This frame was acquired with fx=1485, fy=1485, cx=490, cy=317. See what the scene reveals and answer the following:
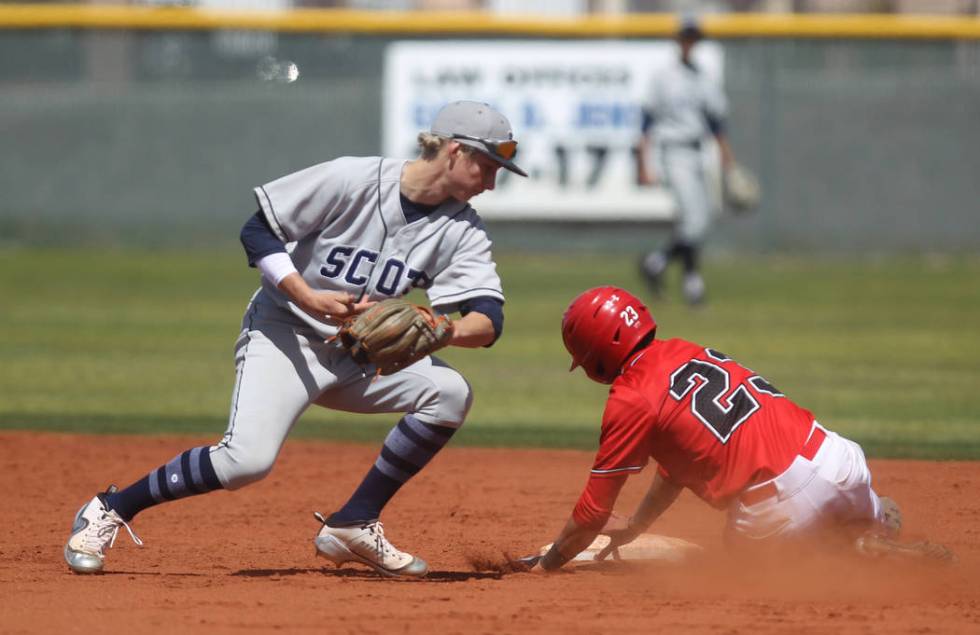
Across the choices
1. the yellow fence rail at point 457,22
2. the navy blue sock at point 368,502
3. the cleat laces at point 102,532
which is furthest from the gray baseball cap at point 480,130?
the yellow fence rail at point 457,22

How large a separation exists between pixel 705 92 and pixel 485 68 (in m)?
5.57

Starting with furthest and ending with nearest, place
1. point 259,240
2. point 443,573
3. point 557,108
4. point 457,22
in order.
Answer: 1. point 457,22
2. point 557,108
3. point 443,573
4. point 259,240

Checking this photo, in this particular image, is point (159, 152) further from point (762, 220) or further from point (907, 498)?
point (907, 498)

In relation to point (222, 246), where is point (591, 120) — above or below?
above

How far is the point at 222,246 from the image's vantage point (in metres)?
19.3

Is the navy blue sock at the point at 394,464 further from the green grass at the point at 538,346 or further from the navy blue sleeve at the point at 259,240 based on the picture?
the green grass at the point at 538,346

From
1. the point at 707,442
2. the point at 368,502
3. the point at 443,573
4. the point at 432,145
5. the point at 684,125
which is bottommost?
the point at 443,573

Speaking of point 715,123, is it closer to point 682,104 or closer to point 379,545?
point 682,104

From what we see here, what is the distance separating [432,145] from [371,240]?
1.23 ft

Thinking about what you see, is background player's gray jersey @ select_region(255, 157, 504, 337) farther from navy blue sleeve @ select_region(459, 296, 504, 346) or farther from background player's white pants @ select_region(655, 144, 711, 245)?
background player's white pants @ select_region(655, 144, 711, 245)

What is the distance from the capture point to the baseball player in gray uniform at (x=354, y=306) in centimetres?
481

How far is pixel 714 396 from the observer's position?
15.3ft

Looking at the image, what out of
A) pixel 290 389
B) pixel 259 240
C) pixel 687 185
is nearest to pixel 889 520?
pixel 290 389

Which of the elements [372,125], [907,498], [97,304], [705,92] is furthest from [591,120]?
[907,498]
